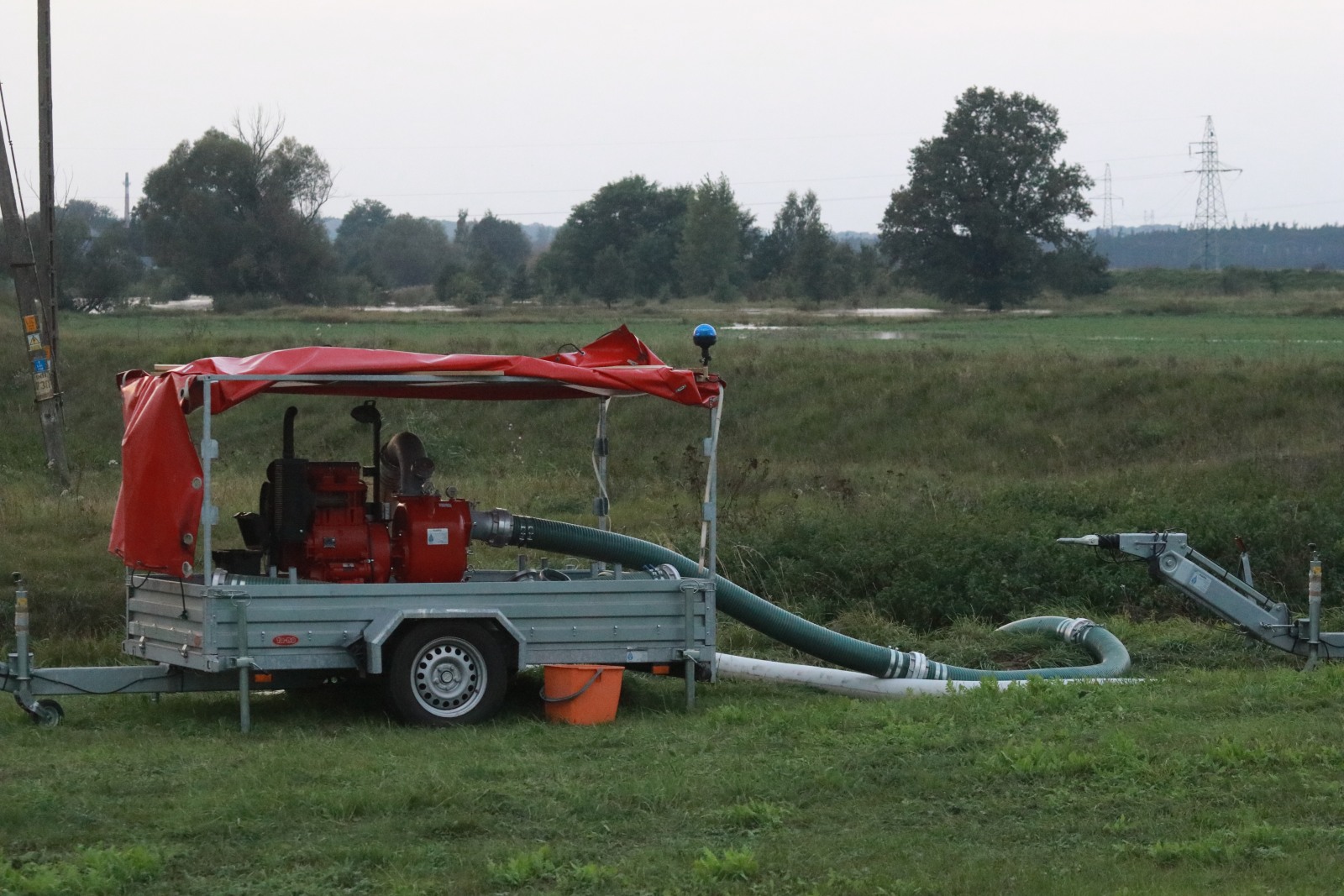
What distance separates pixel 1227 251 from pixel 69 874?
20149cm

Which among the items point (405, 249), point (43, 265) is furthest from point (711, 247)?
point (43, 265)

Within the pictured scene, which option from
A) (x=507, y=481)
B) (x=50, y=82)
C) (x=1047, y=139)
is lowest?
(x=507, y=481)

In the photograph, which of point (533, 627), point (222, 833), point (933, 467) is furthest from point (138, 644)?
point (933, 467)

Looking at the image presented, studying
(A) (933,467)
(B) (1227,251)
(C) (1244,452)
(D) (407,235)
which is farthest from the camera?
(B) (1227,251)

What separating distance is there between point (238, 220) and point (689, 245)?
2492 cm

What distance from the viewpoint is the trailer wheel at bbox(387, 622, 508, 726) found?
364 inches

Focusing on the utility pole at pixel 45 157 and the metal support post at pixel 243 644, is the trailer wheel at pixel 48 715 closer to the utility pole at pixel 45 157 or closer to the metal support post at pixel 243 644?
the metal support post at pixel 243 644

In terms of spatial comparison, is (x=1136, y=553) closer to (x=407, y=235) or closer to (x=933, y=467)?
(x=933, y=467)

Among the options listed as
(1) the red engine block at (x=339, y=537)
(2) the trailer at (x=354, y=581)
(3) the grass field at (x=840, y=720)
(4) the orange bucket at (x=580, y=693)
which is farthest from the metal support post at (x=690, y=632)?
(1) the red engine block at (x=339, y=537)

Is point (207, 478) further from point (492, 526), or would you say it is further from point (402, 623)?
point (492, 526)

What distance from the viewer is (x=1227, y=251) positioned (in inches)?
7618

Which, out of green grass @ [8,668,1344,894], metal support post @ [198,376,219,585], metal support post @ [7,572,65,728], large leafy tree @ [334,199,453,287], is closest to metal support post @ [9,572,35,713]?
metal support post @ [7,572,65,728]

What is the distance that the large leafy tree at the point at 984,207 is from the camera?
76.1m

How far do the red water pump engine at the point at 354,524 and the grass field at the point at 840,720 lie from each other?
91 cm
